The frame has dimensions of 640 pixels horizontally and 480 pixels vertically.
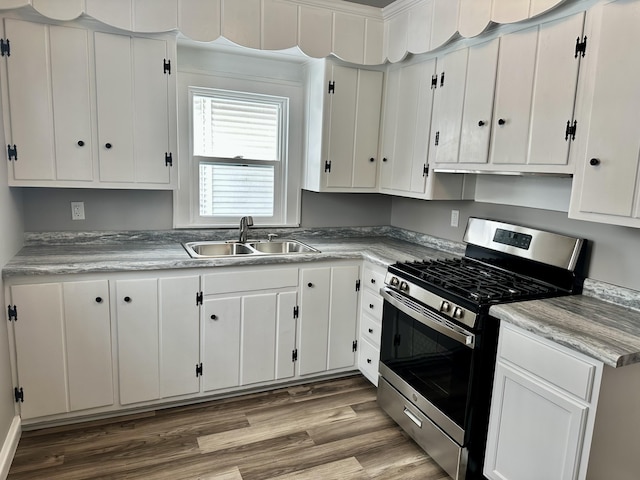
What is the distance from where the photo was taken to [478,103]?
2.40m

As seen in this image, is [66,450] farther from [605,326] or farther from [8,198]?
[605,326]

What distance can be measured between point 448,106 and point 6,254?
8.37 ft

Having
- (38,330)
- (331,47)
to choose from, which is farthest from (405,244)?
(38,330)

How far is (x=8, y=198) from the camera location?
236 cm

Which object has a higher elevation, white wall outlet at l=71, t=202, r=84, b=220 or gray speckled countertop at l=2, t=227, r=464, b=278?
white wall outlet at l=71, t=202, r=84, b=220

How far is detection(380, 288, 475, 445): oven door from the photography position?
6.66 feet

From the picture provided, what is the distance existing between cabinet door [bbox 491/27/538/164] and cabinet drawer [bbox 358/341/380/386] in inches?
55.0

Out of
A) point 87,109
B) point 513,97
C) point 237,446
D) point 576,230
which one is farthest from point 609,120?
point 87,109

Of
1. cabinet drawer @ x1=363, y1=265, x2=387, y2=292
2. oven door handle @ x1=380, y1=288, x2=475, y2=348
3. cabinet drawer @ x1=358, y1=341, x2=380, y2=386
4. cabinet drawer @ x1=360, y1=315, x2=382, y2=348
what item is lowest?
cabinet drawer @ x1=358, y1=341, x2=380, y2=386

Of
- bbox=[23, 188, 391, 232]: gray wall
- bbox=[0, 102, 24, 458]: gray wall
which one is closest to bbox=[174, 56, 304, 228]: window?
bbox=[23, 188, 391, 232]: gray wall

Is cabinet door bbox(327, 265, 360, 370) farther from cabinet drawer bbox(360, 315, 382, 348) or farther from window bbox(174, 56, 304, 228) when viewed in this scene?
window bbox(174, 56, 304, 228)

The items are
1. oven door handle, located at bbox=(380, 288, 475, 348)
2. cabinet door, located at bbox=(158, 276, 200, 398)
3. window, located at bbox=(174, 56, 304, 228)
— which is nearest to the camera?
oven door handle, located at bbox=(380, 288, 475, 348)

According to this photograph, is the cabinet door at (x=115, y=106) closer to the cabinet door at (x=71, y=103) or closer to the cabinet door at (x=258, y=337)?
the cabinet door at (x=71, y=103)

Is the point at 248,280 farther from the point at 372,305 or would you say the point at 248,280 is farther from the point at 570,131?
the point at 570,131
